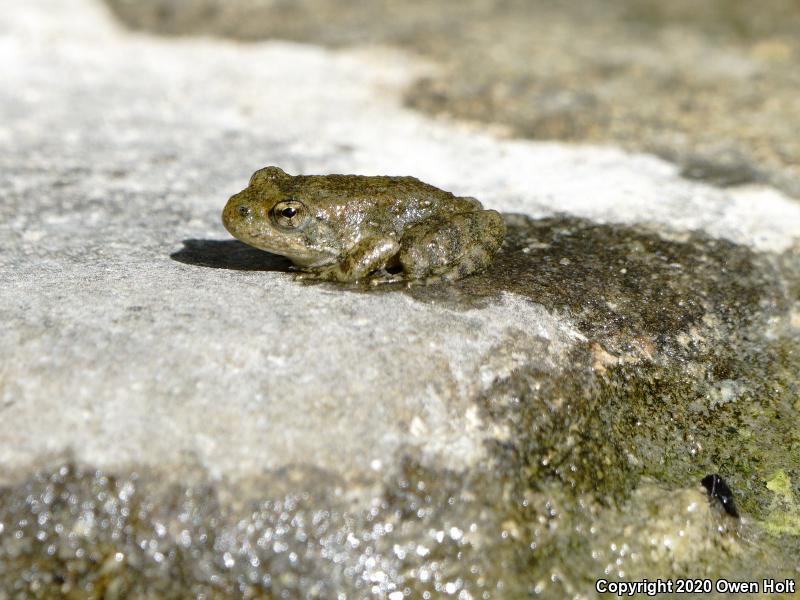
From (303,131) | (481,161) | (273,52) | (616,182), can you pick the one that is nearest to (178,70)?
(273,52)

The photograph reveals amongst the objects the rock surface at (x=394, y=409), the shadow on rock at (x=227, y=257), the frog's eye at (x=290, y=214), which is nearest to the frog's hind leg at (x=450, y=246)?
the rock surface at (x=394, y=409)

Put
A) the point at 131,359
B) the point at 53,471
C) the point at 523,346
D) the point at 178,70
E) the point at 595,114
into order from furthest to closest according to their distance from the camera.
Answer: the point at 178,70 < the point at 595,114 < the point at 523,346 < the point at 131,359 < the point at 53,471

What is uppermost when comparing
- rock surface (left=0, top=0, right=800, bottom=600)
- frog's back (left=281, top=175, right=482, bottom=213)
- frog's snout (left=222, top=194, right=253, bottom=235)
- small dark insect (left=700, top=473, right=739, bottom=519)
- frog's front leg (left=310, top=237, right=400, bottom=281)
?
frog's back (left=281, top=175, right=482, bottom=213)

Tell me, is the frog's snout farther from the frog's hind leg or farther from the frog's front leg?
the frog's hind leg

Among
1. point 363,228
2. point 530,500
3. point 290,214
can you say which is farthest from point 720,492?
point 290,214

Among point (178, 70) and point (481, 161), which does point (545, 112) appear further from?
point (178, 70)

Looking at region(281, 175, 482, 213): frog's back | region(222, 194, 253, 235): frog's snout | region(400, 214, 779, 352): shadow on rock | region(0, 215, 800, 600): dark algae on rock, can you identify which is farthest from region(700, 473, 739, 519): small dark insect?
region(222, 194, 253, 235): frog's snout

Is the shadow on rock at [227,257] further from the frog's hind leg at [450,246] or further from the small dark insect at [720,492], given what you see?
the small dark insect at [720,492]
